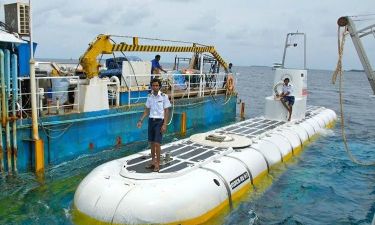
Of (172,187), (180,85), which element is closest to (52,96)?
(172,187)

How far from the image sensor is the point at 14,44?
37.7 feet

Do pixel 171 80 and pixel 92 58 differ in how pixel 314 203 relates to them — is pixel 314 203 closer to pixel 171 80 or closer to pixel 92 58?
pixel 92 58

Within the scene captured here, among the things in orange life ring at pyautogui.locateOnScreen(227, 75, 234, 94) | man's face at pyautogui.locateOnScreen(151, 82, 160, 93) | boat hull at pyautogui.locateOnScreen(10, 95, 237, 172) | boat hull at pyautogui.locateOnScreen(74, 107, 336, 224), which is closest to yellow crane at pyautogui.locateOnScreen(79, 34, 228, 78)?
boat hull at pyautogui.locateOnScreen(10, 95, 237, 172)

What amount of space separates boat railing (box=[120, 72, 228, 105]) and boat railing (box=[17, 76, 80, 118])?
2283 mm

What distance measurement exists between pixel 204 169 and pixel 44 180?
4.93m

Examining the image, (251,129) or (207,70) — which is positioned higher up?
(207,70)

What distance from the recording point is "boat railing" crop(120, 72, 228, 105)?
15648 mm

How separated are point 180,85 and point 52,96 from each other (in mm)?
7853

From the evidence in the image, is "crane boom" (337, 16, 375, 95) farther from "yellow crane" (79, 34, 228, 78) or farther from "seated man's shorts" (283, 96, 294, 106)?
"yellow crane" (79, 34, 228, 78)

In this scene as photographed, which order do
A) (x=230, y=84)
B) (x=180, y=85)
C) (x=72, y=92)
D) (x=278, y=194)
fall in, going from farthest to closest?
(x=230, y=84) < (x=180, y=85) < (x=72, y=92) < (x=278, y=194)

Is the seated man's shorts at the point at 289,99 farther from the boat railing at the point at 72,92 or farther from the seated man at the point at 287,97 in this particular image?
the boat railing at the point at 72,92

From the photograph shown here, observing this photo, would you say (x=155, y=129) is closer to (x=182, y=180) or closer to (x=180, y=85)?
(x=182, y=180)

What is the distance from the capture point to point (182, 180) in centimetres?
795

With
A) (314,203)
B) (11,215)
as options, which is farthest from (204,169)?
(11,215)
